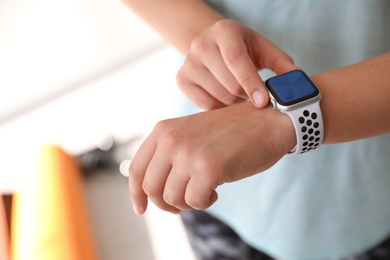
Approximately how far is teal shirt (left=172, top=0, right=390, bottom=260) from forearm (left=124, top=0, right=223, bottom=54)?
5cm

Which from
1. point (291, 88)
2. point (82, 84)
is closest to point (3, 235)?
point (82, 84)

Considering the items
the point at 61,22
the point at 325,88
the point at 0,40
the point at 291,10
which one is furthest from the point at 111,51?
the point at 325,88

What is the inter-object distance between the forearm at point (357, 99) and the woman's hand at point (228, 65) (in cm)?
6

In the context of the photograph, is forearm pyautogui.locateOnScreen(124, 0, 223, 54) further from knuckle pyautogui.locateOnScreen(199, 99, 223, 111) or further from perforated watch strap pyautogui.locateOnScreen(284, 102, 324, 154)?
perforated watch strap pyautogui.locateOnScreen(284, 102, 324, 154)

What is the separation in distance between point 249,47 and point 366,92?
15 cm

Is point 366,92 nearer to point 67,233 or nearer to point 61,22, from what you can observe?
point 67,233

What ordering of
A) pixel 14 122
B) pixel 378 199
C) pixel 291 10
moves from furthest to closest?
pixel 14 122
pixel 378 199
pixel 291 10

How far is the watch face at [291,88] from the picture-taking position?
1.66 feet

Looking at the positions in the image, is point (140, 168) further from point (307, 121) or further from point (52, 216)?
point (52, 216)

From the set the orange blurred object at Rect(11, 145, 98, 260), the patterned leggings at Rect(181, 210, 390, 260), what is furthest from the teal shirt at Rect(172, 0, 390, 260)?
the orange blurred object at Rect(11, 145, 98, 260)

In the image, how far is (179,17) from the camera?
27.2 inches

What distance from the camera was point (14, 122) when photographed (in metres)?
1.60

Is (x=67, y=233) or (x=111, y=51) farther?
(x=111, y=51)

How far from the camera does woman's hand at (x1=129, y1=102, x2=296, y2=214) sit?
1.59ft
